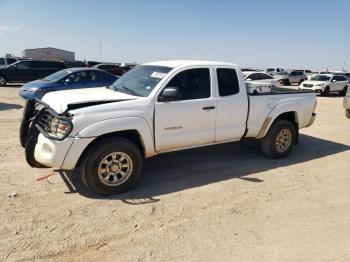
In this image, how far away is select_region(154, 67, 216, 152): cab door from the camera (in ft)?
17.3

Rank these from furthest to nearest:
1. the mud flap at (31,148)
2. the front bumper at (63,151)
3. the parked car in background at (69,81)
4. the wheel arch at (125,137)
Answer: the parked car in background at (69,81)
the mud flap at (31,148)
the wheel arch at (125,137)
the front bumper at (63,151)

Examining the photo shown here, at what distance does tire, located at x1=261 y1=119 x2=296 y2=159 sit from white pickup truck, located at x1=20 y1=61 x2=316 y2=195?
0.66ft

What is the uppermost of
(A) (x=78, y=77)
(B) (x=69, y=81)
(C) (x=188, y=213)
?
(A) (x=78, y=77)

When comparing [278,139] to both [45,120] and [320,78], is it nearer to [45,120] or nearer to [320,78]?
[45,120]

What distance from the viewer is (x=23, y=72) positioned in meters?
22.1

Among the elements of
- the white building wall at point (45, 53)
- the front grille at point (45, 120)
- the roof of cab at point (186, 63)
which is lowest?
the front grille at point (45, 120)

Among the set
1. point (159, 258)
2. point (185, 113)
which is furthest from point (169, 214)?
point (185, 113)

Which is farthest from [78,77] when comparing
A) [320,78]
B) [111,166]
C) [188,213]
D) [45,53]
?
[45,53]

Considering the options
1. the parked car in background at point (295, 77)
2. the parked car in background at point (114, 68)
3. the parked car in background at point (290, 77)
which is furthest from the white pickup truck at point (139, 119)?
the parked car in background at point (295, 77)

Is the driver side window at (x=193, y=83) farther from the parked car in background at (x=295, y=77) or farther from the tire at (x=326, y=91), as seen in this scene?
the parked car in background at (x=295, y=77)

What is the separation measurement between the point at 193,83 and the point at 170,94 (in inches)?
27.6

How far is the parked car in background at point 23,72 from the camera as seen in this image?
2180 centimetres

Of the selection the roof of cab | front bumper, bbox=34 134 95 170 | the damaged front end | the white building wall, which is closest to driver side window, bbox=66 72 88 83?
the roof of cab

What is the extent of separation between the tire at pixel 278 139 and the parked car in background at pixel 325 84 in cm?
1814
